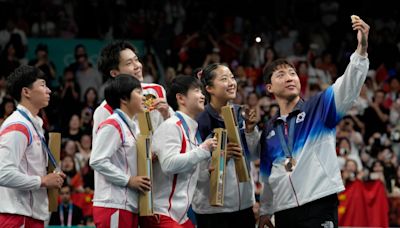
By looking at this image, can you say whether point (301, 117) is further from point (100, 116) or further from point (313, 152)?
point (100, 116)

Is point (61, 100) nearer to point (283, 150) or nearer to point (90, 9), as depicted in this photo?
point (90, 9)

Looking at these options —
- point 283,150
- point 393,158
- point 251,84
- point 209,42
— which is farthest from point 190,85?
point 209,42

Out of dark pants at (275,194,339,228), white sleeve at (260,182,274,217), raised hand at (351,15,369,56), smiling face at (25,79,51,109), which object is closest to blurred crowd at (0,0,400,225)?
white sleeve at (260,182,274,217)

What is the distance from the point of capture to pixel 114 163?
674cm

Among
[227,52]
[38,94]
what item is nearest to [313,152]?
[38,94]

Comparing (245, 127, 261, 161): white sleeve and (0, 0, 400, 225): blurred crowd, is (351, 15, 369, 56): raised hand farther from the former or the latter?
(0, 0, 400, 225): blurred crowd

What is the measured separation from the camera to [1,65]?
15.0m

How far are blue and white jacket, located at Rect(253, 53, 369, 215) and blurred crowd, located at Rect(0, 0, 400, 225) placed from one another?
18.2ft

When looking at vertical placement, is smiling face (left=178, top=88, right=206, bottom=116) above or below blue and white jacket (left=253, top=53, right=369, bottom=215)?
above

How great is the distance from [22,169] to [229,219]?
1.76 m

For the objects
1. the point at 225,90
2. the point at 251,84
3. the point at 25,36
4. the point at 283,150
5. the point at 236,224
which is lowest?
the point at 236,224

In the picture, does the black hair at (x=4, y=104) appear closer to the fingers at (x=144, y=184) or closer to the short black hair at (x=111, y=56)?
the short black hair at (x=111, y=56)

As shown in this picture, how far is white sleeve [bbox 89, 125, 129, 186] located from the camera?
21.7ft

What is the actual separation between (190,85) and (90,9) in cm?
1009
